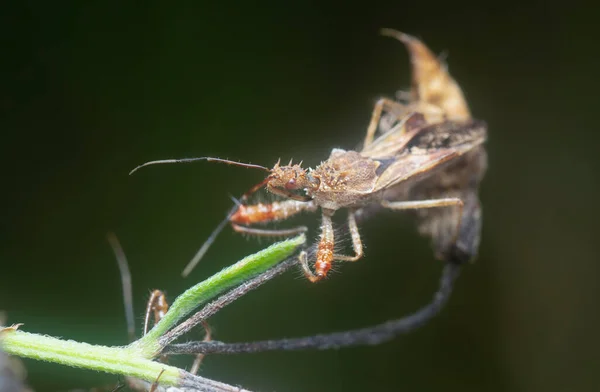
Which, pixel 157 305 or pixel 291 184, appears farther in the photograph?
pixel 291 184

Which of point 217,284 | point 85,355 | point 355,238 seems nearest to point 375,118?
point 355,238

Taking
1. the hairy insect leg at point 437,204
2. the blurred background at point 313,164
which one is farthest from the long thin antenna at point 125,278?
the hairy insect leg at point 437,204

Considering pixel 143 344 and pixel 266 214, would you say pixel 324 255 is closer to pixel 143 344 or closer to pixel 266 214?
pixel 266 214

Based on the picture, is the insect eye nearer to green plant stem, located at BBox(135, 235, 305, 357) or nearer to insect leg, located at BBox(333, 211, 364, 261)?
insect leg, located at BBox(333, 211, 364, 261)

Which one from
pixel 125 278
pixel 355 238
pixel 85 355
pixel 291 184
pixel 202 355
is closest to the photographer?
pixel 85 355

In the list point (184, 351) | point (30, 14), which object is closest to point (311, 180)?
point (184, 351)
